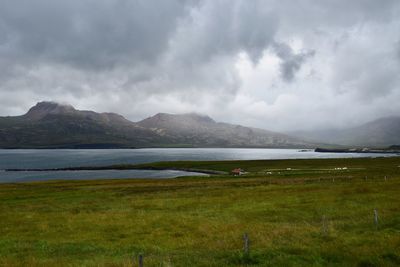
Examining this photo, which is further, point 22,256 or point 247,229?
point 247,229

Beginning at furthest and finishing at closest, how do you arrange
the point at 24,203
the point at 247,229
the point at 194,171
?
the point at 194,171 < the point at 24,203 < the point at 247,229

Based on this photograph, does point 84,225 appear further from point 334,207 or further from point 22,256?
point 334,207

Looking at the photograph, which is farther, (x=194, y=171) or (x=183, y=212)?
(x=194, y=171)

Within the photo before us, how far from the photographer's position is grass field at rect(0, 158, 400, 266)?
18.9 m

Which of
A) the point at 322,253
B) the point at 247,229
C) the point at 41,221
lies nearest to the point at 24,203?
the point at 41,221

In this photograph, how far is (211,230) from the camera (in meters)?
30.0

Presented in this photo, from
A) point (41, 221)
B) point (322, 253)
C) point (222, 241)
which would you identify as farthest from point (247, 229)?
point (41, 221)

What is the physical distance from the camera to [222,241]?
24938 millimetres

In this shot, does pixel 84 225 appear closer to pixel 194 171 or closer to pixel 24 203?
pixel 24 203

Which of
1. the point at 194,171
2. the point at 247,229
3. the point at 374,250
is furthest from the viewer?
the point at 194,171

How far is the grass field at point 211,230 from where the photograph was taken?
18.9 meters

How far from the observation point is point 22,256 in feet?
75.2

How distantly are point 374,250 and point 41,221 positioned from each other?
34.0 metres

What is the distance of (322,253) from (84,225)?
82.9 feet
